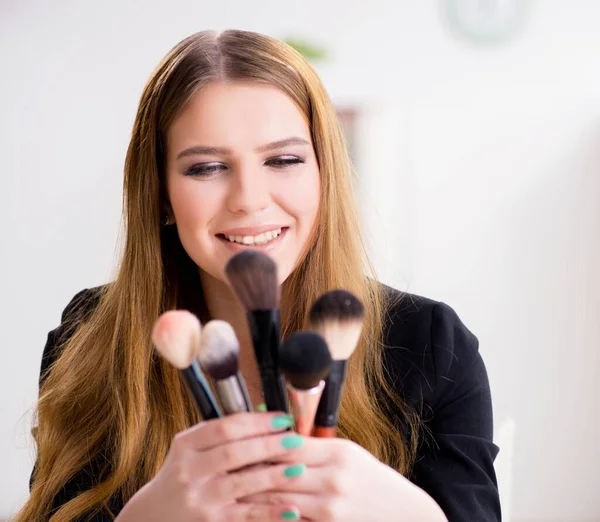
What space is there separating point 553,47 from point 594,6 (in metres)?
0.11

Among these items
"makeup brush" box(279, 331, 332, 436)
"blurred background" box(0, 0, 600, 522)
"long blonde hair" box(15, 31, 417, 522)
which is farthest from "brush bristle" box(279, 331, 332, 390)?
"blurred background" box(0, 0, 600, 522)

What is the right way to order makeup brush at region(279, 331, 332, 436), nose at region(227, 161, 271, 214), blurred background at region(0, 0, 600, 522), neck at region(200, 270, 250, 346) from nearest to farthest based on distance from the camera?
makeup brush at region(279, 331, 332, 436) < nose at region(227, 161, 271, 214) < neck at region(200, 270, 250, 346) < blurred background at region(0, 0, 600, 522)

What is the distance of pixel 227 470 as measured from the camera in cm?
44

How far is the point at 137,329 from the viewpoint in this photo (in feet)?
2.65

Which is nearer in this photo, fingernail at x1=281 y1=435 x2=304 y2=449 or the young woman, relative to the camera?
fingernail at x1=281 y1=435 x2=304 y2=449

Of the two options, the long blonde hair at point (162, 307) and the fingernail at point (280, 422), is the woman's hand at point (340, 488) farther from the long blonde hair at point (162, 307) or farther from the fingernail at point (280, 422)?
the long blonde hair at point (162, 307)

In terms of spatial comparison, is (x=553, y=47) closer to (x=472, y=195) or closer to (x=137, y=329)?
(x=472, y=195)

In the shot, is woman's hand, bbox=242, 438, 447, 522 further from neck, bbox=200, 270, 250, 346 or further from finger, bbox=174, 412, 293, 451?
neck, bbox=200, 270, 250, 346

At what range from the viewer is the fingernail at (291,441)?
419 millimetres

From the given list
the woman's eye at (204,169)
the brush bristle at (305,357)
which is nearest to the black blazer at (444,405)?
the woman's eye at (204,169)

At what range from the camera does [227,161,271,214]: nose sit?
2.18ft

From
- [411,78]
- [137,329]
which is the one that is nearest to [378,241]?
[411,78]

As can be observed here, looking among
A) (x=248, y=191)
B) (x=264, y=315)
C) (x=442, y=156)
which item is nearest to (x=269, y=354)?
(x=264, y=315)

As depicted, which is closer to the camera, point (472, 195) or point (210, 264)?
point (210, 264)
